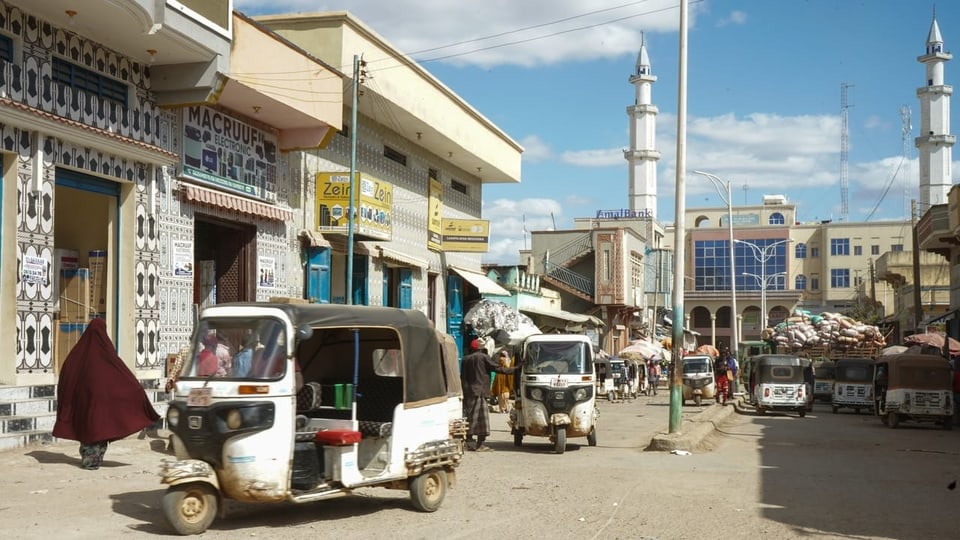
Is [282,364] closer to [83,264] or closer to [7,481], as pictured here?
[7,481]

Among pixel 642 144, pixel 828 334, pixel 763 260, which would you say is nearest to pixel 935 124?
pixel 642 144

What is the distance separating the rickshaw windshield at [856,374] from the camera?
109 feet

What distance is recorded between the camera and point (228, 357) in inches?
355

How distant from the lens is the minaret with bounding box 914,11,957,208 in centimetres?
9419

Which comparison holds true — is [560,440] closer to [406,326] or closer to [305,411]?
[406,326]

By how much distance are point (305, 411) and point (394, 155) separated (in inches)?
749

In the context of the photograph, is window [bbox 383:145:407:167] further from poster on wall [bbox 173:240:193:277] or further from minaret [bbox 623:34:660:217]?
minaret [bbox 623:34:660:217]

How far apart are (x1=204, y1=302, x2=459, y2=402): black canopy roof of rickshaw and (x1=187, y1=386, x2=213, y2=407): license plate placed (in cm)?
88

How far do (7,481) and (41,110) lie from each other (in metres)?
5.95

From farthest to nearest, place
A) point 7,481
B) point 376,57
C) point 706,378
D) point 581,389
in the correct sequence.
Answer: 1. point 706,378
2. point 376,57
3. point 581,389
4. point 7,481

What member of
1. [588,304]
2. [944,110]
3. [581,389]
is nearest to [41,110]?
[581,389]

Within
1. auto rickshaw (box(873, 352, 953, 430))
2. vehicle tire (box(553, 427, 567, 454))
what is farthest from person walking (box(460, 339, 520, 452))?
auto rickshaw (box(873, 352, 953, 430))

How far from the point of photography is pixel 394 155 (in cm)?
2902

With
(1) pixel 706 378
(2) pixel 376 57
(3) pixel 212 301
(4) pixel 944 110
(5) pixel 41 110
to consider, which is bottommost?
(1) pixel 706 378
